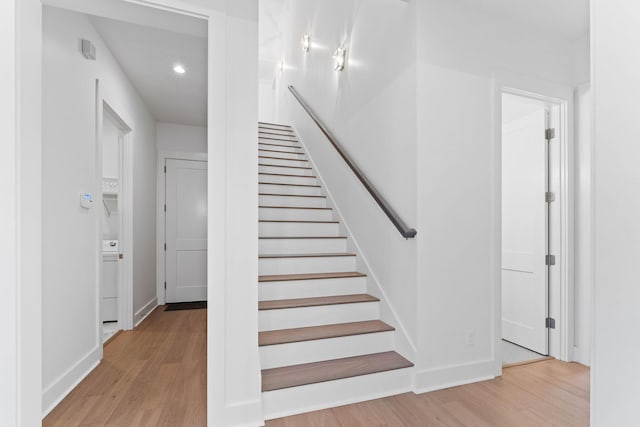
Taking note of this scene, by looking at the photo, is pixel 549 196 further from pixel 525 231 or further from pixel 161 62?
pixel 161 62

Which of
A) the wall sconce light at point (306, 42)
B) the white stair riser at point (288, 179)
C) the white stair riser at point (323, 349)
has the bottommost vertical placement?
the white stair riser at point (323, 349)

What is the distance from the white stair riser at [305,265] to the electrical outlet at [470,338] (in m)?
1.13

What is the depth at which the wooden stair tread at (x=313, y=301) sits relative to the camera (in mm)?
2471

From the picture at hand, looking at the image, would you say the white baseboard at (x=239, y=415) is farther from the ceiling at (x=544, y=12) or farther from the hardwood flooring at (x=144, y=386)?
the ceiling at (x=544, y=12)

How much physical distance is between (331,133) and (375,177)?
1.31 m

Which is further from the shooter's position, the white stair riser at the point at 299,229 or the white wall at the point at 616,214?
the white stair riser at the point at 299,229

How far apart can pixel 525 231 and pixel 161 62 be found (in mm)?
4032

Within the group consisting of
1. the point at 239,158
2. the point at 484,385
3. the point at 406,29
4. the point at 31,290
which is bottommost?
the point at 484,385

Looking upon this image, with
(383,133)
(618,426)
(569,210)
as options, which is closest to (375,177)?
(383,133)

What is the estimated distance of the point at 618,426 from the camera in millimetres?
799

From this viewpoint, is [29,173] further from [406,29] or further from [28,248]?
[406,29]

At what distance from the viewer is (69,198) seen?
2.39 metres

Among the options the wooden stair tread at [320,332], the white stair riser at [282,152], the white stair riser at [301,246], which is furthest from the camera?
the white stair riser at [282,152]

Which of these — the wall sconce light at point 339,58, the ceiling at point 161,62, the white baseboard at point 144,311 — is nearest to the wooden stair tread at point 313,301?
the ceiling at point 161,62
